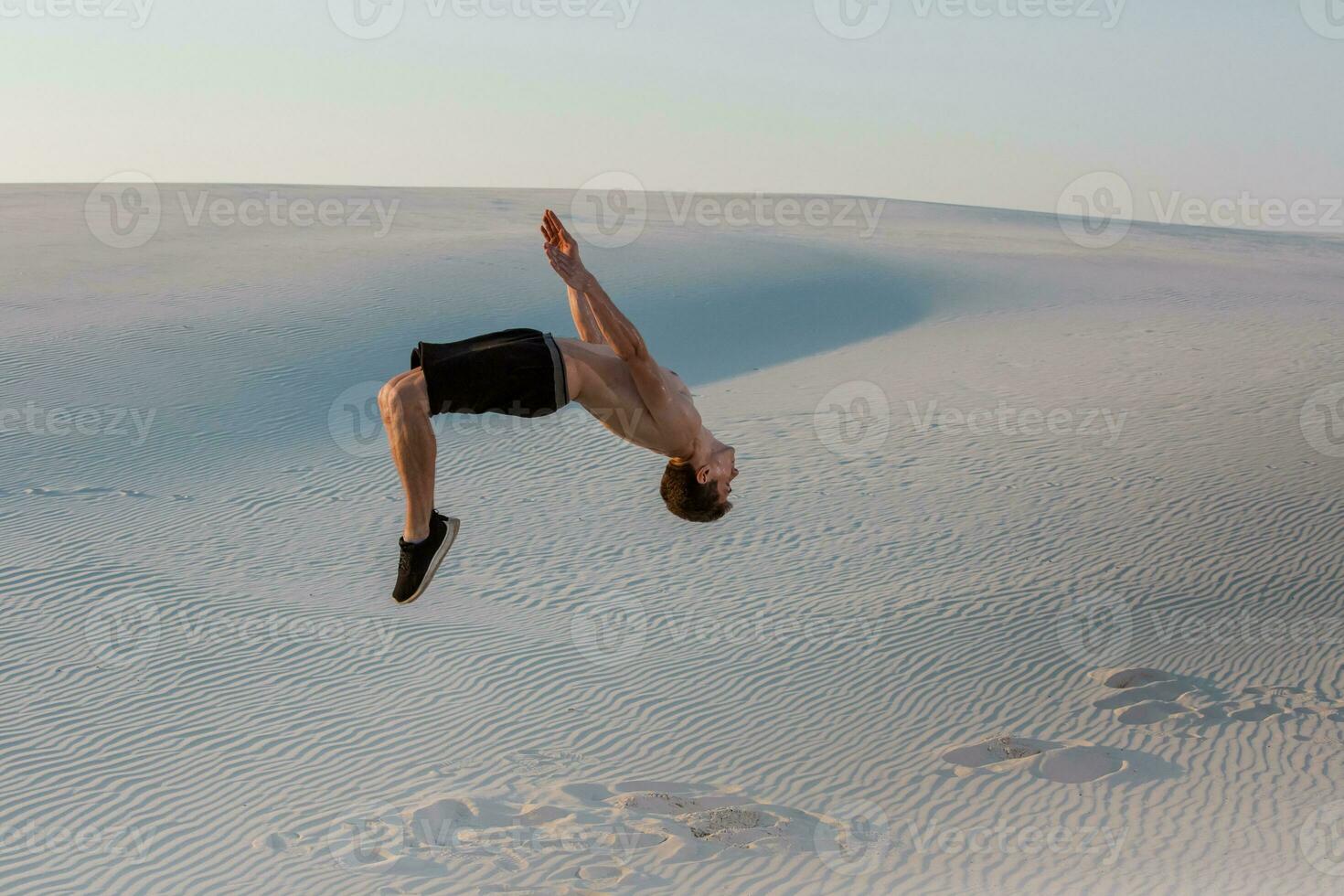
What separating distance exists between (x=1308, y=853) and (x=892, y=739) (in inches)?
144

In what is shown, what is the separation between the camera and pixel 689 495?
240 inches

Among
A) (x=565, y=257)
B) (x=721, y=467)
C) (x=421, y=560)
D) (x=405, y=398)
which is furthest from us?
(x=721, y=467)

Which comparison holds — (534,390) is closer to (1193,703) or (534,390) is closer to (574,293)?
(574,293)

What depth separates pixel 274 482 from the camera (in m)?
19.2

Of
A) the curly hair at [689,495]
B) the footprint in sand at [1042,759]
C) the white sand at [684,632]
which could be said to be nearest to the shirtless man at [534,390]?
the curly hair at [689,495]

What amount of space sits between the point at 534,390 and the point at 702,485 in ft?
3.44

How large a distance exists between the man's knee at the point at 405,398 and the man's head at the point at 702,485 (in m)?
1.31

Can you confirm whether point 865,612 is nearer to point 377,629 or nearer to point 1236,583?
point 1236,583

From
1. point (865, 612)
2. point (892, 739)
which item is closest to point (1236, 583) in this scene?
point (865, 612)

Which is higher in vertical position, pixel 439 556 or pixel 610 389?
pixel 610 389

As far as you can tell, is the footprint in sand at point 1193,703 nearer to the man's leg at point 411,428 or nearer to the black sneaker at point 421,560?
the black sneaker at point 421,560

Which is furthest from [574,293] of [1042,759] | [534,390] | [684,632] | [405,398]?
[684,632]

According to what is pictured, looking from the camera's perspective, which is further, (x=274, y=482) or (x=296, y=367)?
(x=296, y=367)

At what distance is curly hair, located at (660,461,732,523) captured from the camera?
19.9 ft
